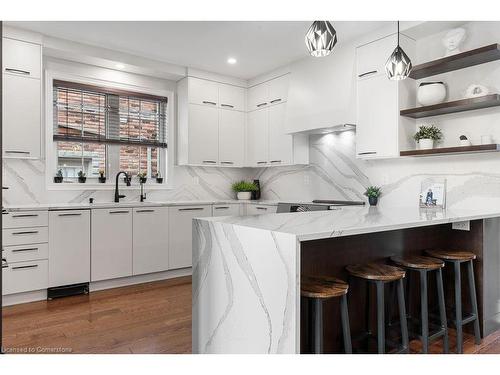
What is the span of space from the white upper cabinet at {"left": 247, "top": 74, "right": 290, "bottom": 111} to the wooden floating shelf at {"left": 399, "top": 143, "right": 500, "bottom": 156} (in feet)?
6.40

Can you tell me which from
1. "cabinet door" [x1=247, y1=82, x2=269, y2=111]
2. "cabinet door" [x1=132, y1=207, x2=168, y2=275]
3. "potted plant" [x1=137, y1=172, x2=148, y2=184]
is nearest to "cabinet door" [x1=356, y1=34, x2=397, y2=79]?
"cabinet door" [x1=247, y1=82, x2=269, y2=111]

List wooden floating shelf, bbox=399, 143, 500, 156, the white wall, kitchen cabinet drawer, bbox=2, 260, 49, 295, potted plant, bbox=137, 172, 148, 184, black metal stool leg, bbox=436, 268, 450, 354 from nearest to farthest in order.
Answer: black metal stool leg, bbox=436, 268, 450, 354 → wooden floating shelf, bbox=399, 143, 500, 156 → the white wall → kitchen cabinet drawer, bbox=2, 260, 49, 295 → potted plant, bbox=137, 172, 148, 184

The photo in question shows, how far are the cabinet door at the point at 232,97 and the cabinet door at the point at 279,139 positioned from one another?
563 millimetres

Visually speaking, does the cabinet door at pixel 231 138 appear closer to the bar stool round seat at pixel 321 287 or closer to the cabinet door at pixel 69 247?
the cabinet door at pixel 69 247

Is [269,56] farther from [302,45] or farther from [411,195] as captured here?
[411,195]

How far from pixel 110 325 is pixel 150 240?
1419mm

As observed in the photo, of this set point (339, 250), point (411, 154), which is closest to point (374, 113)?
point (411, 154)

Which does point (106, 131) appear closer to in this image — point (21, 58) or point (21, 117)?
point (21, 117)

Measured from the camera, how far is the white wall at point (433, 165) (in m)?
3.21

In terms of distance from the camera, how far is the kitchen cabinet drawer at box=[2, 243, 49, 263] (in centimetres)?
343

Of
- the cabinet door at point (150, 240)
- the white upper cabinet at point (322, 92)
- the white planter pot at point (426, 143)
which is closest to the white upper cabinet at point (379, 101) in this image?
the white upper cabinet at point (322, 92)

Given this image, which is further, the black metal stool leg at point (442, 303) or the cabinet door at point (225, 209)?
the cabinet door at point (225, 209)

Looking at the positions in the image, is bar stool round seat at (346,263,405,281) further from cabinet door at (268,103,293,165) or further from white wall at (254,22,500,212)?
cabinet door at (268,103,293,165)

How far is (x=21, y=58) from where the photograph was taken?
371 cm
